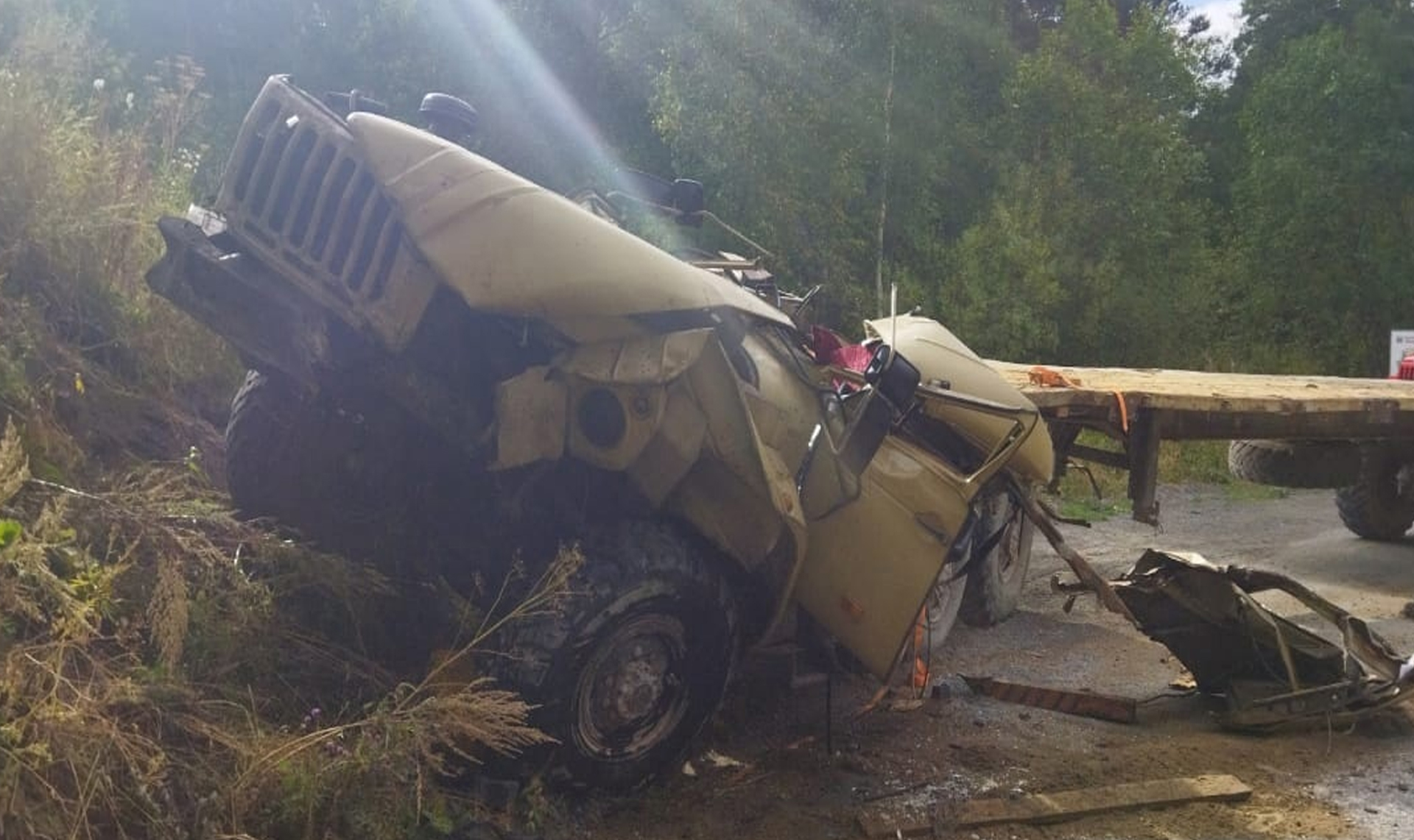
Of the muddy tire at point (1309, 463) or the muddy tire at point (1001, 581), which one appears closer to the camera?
the muddy tire at point (1001, 581)

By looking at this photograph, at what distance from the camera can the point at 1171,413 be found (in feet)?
26.1

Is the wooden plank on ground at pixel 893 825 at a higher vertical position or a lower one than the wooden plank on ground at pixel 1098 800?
lower

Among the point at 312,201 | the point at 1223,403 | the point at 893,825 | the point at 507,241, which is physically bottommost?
the point at 893,825

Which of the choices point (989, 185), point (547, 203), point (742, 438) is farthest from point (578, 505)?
point (989, 185)

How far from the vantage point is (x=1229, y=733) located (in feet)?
18.5

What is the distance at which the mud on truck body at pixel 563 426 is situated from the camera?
3.77 metres

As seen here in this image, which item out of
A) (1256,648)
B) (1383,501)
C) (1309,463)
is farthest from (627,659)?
(1383,501)

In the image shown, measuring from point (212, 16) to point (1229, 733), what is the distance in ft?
42.3

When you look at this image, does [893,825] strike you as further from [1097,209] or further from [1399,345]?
[1097,209]

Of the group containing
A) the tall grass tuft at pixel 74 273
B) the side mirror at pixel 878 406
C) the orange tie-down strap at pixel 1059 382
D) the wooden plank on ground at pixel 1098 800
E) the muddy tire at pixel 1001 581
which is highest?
the side mirror at pixel 878 406

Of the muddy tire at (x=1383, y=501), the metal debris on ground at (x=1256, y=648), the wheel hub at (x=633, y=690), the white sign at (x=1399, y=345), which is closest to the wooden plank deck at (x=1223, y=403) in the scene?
the muddy tire at (x=1383, y=501)

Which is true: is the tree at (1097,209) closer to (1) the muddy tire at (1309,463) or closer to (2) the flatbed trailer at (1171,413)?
(1) the muddy tire at (1309,463)

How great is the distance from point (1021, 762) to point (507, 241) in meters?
2.97

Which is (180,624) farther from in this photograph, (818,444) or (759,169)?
(759,169)
